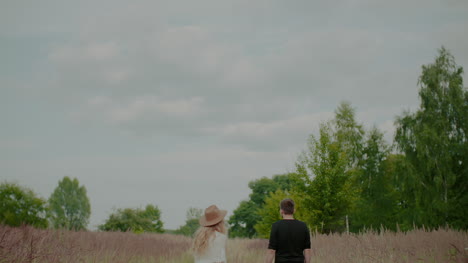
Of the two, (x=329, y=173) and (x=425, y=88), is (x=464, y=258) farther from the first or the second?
(x=425, y=88)

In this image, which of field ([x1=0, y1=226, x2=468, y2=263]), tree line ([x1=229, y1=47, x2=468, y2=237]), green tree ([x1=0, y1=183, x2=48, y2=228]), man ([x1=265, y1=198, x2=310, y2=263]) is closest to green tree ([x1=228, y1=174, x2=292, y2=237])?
green tree ([x1=0, y1=183, x2=48, y2=228])

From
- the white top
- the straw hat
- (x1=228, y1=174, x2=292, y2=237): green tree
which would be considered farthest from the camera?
(x1=228, y1=174, x2=292, y2=237): green tree

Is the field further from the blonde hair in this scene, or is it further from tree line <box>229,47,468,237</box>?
tree line <box>229,47,468,237</box>

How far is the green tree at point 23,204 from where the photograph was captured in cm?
4322

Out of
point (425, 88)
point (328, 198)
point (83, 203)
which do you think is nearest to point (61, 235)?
point (328, 198)

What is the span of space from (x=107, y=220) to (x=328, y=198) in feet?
75.8

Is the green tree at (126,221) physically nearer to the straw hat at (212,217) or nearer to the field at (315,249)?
the field at (315,249)

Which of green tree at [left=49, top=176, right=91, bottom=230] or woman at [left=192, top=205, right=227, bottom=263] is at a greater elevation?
green tree at [left=49, top=176, right=91, bottom=230]

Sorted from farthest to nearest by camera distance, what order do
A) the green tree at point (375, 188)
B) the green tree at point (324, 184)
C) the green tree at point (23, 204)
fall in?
the green tree at point (23, 204)
the green tree at point (375, 188)
the green tree at point (324, 184)

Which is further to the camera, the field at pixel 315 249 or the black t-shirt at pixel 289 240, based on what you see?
the field at pixel 315 249

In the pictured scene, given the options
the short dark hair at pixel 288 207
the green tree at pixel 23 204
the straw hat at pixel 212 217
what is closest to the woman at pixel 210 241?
the straw hat at pixel 212 217

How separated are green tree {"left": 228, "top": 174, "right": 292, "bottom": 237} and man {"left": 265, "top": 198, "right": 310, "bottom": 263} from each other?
59974 millimetres

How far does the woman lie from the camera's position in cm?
522

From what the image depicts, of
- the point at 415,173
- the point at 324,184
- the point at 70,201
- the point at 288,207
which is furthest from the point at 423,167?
the point at 70,201
